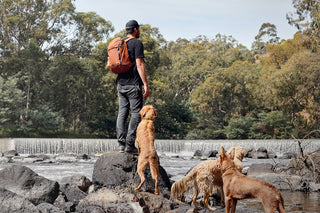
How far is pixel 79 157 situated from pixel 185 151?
7.63 meters

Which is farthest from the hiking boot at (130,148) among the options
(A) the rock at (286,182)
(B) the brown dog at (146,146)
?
(A) the rock at (286,182)

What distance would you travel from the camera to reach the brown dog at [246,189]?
14.5 ft

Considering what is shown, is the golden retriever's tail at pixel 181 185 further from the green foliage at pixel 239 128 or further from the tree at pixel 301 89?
the green foliage at pixel 239 128

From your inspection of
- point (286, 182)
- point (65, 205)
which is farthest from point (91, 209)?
point (286, 182)

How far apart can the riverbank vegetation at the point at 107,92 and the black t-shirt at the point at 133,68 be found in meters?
27.7

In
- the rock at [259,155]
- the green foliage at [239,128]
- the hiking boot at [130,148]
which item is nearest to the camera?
the hiking boot at [130,148]

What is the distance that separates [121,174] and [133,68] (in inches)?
66.1

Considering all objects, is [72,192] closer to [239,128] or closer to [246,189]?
[246,189]

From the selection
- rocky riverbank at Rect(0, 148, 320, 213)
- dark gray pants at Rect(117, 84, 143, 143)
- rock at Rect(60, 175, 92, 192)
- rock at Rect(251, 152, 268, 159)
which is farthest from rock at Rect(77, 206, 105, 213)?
rock at Rect(251, 152, 268, 159)

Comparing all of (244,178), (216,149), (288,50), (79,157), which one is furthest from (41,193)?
(288,50)

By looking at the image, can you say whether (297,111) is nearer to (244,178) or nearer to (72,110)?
(72,110)

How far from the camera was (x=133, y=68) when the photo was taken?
6.28m

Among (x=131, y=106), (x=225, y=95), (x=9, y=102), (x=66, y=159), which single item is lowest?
(x=66, y=159)

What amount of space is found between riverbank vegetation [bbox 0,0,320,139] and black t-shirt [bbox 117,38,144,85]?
2773cm
